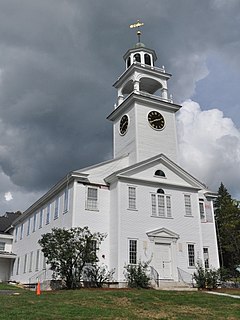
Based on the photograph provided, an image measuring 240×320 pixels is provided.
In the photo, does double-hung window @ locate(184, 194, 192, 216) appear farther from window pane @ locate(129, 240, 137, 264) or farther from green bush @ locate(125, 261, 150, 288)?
green bush @ locate(125, 261, 150, 288)

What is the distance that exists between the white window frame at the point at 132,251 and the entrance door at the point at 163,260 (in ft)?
5.25

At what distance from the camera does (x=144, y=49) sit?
112 feet

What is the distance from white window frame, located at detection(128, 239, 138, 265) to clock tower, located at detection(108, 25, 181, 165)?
693 cm

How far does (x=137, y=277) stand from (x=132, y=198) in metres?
5.74

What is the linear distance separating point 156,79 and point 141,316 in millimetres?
24867

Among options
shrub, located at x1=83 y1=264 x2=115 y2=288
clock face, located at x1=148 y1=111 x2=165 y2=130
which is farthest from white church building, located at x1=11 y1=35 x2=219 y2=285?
shrub, located at x1=83 y1=264 x2=115 y2=288

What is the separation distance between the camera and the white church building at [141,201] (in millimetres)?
24281

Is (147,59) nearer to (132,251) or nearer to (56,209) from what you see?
(56,209)

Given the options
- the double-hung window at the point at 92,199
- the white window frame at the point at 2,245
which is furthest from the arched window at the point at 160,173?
the white window frame at the point at 2,245

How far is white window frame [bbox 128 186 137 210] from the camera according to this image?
2491 cm

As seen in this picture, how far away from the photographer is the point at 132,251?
23812 millimetres

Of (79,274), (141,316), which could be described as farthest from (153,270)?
(141,316)

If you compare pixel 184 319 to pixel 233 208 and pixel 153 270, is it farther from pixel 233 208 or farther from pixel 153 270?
pixel 233 208

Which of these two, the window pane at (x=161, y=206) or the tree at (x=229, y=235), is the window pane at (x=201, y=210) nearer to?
the window pane at (x=161, y=206)
